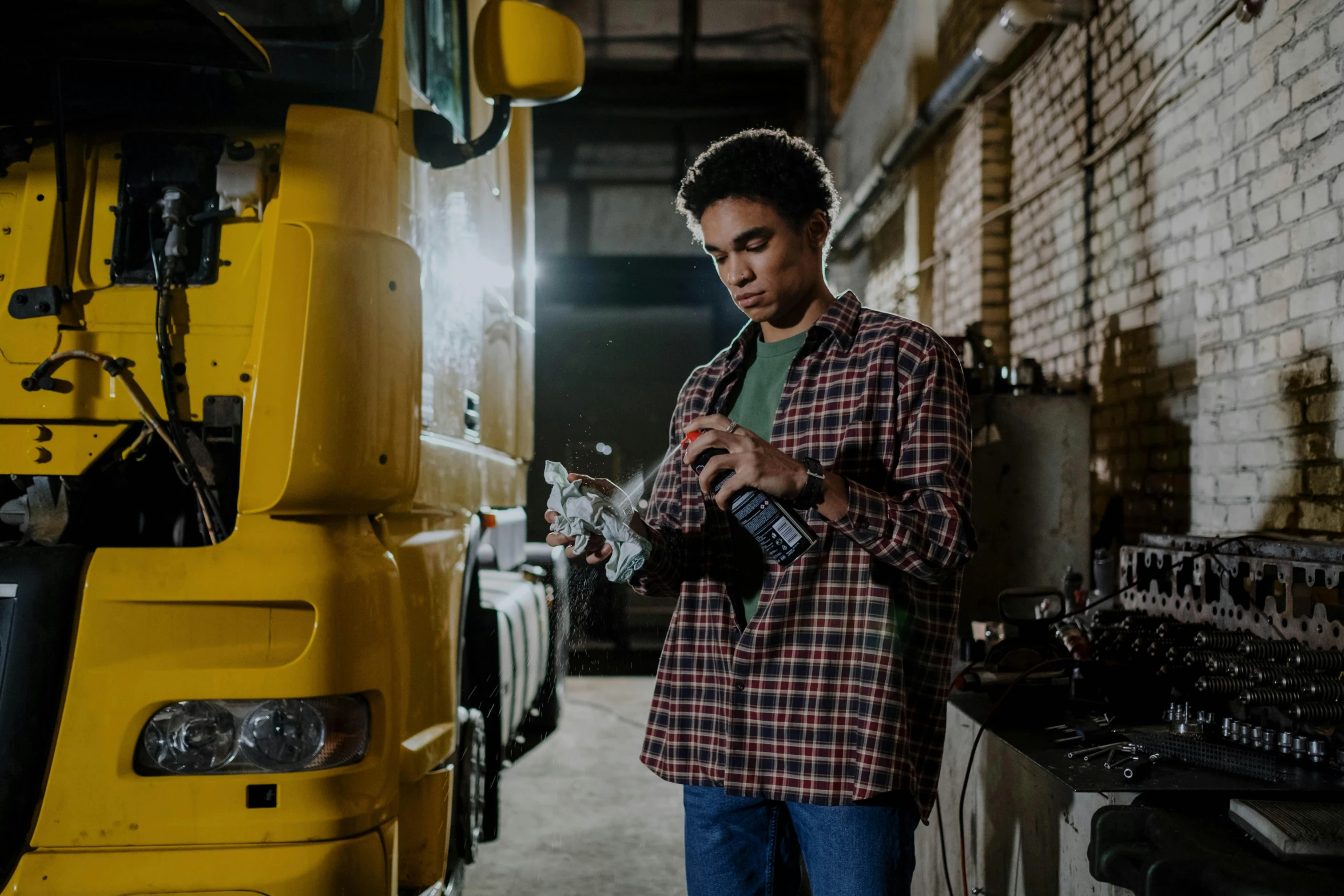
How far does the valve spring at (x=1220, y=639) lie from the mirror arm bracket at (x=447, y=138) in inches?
79.9

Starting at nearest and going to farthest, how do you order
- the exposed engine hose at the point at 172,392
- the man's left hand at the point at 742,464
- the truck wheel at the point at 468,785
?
the man's left hand at the point at 742,464, the exposed engine hose at the point at 172,392, the truck wheel at the point at 468,785

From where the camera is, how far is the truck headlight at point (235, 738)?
5.84 feet

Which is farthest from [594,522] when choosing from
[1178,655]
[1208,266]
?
[1208,266]

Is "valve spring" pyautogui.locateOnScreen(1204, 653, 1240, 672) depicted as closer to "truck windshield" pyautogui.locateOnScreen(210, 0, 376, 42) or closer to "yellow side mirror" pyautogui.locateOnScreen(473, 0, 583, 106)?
"yellow side mirror" pyautogui.locateOnScreen(473, 0, 583, 106)

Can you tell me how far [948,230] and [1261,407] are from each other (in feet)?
10.9

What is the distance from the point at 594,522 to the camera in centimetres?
160

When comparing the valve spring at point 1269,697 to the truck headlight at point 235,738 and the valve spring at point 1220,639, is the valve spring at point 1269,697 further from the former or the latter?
the truck headlight at point 235,738

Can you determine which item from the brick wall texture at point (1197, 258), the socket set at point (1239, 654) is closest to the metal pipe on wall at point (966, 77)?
the brick wall texture at point (1197, 258)

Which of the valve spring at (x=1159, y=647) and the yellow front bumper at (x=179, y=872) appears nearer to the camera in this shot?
the yellow front bumper at (x=179, y=872)

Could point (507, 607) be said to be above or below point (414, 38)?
below

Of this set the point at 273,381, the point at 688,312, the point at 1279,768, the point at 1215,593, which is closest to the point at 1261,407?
the point at 1215,593

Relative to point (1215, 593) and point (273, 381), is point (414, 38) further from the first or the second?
point (1215, 593)

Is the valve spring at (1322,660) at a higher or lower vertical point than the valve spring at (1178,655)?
higher

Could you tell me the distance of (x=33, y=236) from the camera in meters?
2.04
